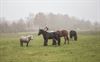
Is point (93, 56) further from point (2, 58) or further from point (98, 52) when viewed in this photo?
point (2, 58)

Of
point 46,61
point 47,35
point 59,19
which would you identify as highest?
point 59,19

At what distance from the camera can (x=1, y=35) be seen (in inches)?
901

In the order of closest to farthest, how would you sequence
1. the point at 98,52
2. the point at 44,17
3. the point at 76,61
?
the point at 76,61 → the point at 98,52 → the point at 44,17

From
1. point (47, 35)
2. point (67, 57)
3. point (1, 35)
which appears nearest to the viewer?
point (67, 57)

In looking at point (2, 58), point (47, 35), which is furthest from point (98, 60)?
point (47, 35)

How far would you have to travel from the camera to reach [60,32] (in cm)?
1563

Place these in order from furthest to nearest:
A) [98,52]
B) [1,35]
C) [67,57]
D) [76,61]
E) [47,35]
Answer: [1,35]
[47,35]
[98,52]
[67,57]
[76,61]

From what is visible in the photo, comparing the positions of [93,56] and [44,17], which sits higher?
[44,17]

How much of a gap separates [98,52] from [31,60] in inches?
158

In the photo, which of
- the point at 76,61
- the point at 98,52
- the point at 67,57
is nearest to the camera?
the point at 76,61

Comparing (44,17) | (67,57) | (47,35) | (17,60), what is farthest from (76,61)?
(44,17)

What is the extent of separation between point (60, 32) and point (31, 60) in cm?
629

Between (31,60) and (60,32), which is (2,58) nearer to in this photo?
(31,60)

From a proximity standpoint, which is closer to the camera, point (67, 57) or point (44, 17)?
point (67, 57)
